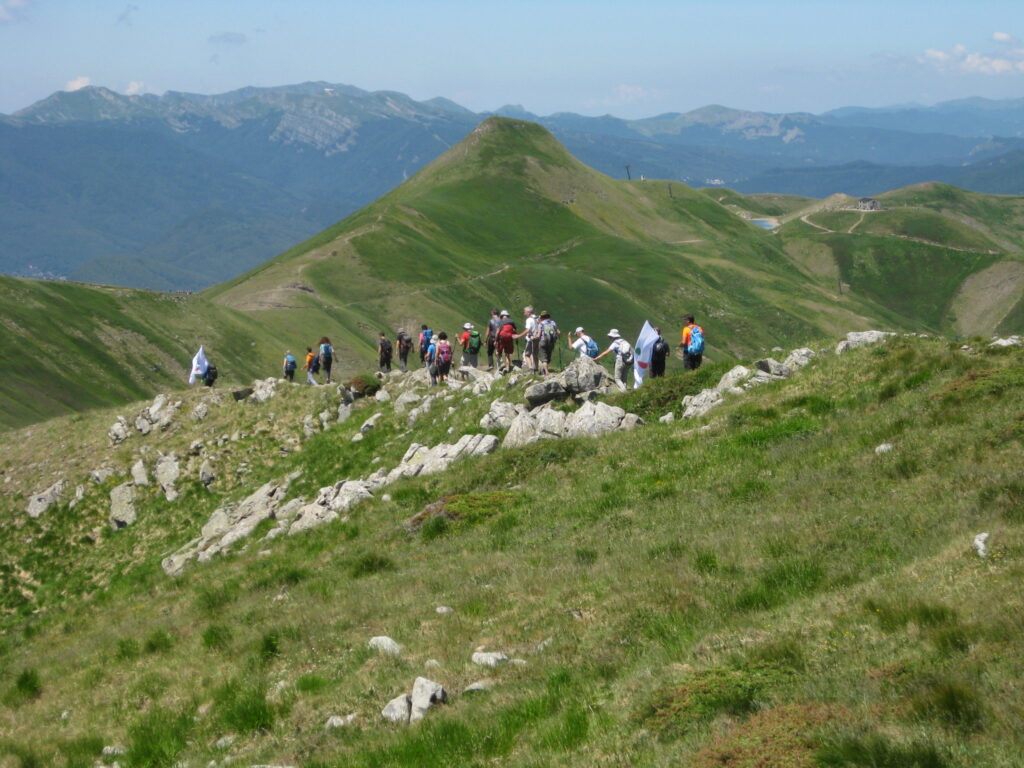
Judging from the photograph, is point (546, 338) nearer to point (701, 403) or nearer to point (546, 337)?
point (546, 337)

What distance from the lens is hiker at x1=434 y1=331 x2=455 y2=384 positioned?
3266 centimetres

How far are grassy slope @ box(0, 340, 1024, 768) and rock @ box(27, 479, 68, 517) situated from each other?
10208 millimetres

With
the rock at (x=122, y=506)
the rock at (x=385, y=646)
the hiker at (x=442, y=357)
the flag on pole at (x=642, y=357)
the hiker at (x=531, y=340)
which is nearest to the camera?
the rock at (x=385, y=646)

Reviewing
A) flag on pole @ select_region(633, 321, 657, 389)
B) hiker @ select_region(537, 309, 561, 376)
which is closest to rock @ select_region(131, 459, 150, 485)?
hiker @ select_region(537, 309, 561, 376)

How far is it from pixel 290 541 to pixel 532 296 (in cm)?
13861

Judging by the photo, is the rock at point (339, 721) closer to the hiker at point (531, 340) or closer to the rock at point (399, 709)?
the rock at point (399, 709)

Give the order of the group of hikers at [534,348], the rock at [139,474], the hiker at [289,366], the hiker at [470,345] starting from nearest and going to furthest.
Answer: the group of hikers at [534,348] → the rock at [139,474] → the hiker at [470,345] → the hiker at [289,366]

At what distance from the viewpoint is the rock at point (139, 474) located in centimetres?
3372

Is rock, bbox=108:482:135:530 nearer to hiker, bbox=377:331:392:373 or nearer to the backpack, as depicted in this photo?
hiker, bbox=377:331:392:373

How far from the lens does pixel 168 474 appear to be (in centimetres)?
3359

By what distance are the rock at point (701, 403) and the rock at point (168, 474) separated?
20.5 metres

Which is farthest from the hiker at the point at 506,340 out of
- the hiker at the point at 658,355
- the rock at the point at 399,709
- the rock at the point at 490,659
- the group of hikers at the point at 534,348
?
the rock at the point at 399,709

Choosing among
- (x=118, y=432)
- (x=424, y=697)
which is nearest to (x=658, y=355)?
(x=424, y=697)

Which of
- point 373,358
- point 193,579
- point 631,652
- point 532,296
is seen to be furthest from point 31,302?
point 631,652
